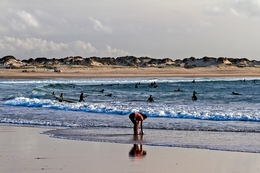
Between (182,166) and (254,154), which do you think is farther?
(254,154)

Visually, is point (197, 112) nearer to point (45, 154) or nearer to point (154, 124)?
point (154, 124)

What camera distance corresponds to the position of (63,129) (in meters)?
18.6

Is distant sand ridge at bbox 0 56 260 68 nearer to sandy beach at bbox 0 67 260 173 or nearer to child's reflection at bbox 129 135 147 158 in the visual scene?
sandy beach at bbox 0 67 260 173

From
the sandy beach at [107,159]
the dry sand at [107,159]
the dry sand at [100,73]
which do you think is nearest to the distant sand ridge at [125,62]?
the dry sand at [100,73]

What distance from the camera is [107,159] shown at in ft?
38.8

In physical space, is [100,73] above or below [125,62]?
below

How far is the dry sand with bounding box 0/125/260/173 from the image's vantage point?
10.6 metres

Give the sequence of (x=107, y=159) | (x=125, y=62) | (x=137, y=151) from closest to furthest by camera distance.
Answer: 1. (x=107, y=159)
2. (x=137, y=151)
3. (x=125, y=62)

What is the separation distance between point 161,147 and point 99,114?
11.0 metres

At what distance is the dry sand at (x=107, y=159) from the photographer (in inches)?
416

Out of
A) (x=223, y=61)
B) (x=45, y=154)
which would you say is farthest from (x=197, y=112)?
(x=223, y=61)

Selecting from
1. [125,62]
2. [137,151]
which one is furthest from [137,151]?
[125,62]

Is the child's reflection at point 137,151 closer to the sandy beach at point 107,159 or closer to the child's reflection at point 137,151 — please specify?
the child's reflection at point 137,151

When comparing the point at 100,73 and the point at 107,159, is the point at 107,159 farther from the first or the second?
the point at 100,73
